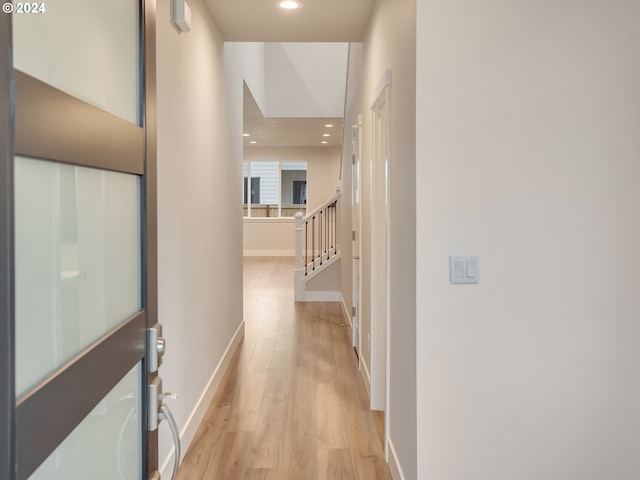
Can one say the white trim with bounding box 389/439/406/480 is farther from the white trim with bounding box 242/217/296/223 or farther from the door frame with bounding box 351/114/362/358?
the white trim with bounding box 242/217/296/223

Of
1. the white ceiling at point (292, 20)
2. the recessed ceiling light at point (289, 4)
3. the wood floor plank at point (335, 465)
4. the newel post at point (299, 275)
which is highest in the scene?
the white ceiling at point (292, 20)

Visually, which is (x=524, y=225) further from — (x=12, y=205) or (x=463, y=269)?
(x=12, y=205)

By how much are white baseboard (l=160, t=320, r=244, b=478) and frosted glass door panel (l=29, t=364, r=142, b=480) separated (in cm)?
128

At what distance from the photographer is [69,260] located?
87 cm

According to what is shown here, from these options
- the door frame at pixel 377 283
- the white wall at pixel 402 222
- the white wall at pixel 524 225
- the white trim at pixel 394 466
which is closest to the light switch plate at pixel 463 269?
the white wall at pixel 524 225

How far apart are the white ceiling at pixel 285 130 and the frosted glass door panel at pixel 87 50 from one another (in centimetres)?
469

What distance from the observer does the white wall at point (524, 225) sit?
192cm

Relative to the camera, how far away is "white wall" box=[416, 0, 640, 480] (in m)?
1.92

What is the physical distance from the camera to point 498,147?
1.94 meters

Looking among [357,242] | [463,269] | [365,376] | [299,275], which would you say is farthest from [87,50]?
[299,275]

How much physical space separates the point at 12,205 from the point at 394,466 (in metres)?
2.20

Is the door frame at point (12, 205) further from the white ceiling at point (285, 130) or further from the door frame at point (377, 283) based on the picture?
the white ceiling at point (285, 130)

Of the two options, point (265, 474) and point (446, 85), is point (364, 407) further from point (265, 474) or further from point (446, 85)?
point (446, 85)

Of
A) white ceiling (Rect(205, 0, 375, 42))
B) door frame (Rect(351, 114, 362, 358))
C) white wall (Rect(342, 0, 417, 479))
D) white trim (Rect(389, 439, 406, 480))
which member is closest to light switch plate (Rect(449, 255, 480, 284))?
white wall (Rect(342, 0, 417, 479))
